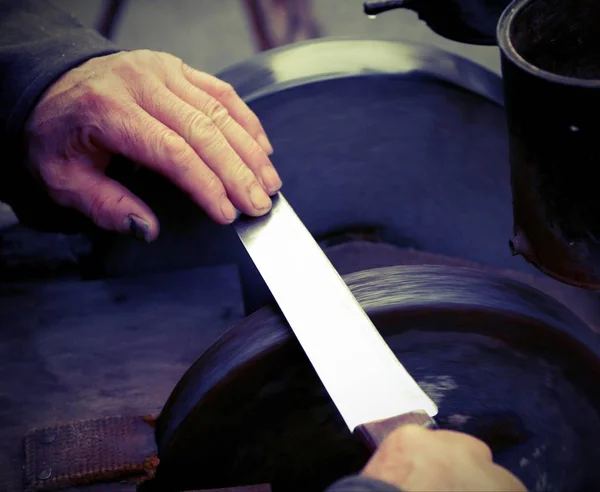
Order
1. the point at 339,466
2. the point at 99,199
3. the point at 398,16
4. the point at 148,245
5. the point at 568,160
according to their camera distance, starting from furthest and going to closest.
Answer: the point at 398,16 → the point at 148,245 → the point at 99,199 → the point at 339,466 → the point at 568,160

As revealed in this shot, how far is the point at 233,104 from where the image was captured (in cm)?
85

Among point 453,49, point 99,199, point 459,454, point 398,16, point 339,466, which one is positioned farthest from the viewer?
point 398,16

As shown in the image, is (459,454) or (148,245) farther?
(148,245)

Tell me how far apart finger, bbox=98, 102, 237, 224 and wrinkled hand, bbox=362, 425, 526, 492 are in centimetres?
35

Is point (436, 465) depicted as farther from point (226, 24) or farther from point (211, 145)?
point (226, 24)

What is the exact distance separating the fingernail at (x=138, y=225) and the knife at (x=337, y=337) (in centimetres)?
13

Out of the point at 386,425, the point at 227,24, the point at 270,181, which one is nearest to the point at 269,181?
the point at 270,181

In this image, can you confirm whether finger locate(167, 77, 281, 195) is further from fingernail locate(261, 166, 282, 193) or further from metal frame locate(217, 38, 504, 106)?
metal frame locate(217, 38, 504, 106)

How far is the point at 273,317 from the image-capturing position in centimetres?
64

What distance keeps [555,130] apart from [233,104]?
→ 421 millimetres

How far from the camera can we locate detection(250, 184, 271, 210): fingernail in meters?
0.74

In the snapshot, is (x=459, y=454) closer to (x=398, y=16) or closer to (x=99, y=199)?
(x=99, y=199)

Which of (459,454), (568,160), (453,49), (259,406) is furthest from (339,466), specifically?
(453,49)

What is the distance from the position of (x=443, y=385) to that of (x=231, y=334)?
0.22 meters
